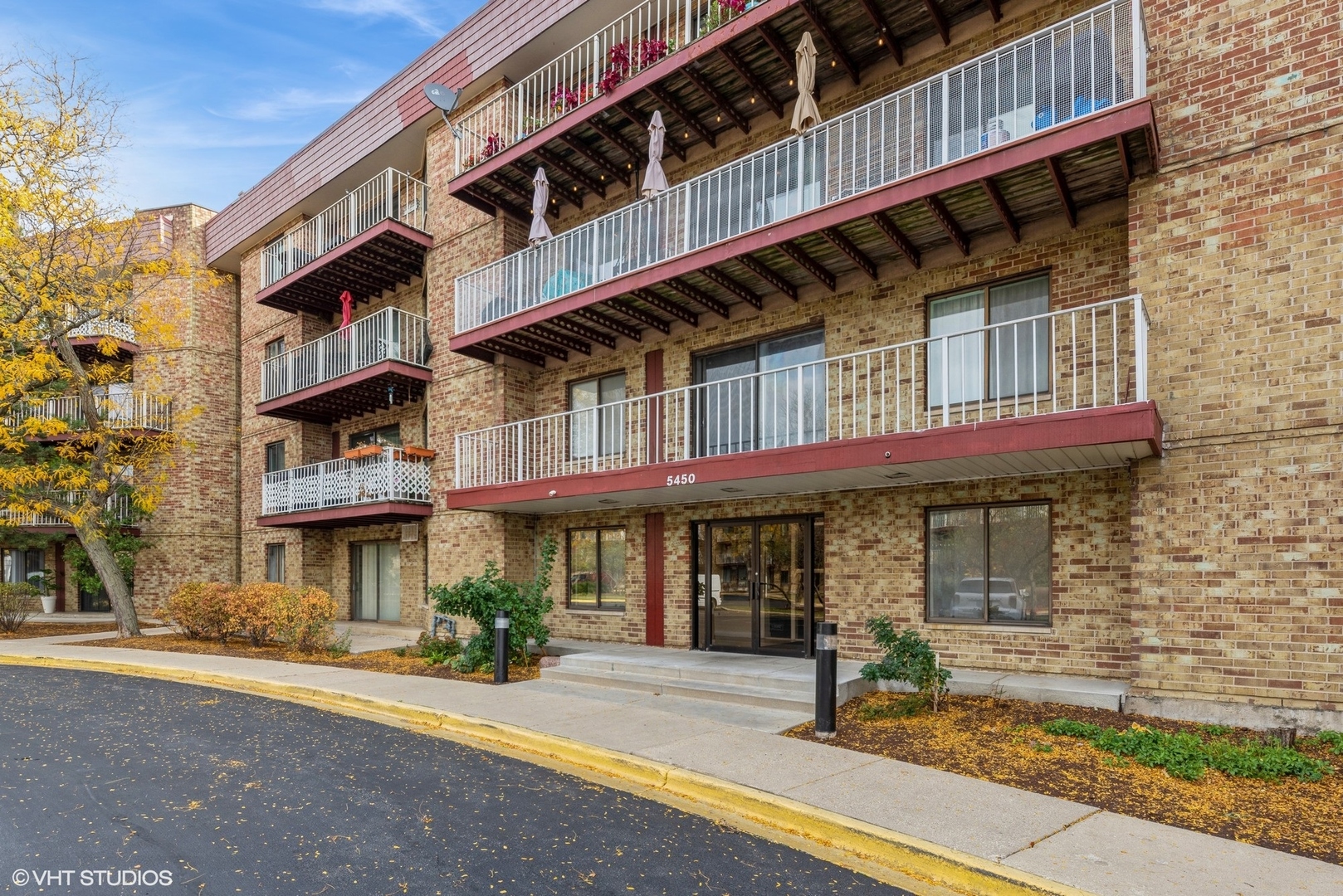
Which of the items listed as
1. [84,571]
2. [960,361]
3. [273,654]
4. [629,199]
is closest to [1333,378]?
[960,361]

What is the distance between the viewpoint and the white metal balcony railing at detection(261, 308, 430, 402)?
18266 mm

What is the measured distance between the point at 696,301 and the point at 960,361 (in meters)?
4.26

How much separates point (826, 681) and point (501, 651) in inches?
197

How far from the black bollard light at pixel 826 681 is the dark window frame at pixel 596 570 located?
6652 millimetres

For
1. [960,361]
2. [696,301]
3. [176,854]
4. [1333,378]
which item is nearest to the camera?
[176,854]

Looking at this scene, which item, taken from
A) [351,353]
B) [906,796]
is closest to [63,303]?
[351,353]

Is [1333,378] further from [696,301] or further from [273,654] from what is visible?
[273,654]

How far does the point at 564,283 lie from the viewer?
14.1 m

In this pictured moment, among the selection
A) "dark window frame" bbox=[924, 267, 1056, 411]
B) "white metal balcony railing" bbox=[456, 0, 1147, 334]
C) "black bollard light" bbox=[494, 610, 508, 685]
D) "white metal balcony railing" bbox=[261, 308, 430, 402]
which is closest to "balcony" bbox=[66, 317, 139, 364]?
"white metal balcony railing" bbox=[261, 308, 430, 402]

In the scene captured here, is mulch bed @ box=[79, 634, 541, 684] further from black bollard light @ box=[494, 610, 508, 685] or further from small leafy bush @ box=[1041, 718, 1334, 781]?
small leafy bush @ box=[1041, 718, 1334, 781]

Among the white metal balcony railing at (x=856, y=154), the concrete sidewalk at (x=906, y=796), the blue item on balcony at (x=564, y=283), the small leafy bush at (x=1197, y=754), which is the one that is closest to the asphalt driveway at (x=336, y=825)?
the concrete sidewalk at (x=906, y=796)

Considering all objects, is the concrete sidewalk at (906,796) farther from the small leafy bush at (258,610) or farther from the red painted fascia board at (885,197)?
the red painted fascia board at (885,197)

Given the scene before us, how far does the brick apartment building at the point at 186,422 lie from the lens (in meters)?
24.2

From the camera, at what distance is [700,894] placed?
4598 mm
